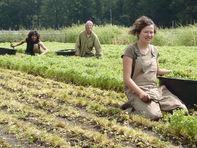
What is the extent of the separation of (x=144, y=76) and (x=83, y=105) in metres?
0.99

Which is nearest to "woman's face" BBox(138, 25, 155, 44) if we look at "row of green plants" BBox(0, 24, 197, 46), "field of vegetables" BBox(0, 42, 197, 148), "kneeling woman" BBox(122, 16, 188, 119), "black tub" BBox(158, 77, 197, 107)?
"kneeling woman" BBox(122, 16, 188, 119)

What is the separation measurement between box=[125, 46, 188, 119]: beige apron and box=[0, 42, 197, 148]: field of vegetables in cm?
20

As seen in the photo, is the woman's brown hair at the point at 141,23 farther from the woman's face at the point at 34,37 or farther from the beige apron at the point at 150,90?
the woman's face at the point at 34,37

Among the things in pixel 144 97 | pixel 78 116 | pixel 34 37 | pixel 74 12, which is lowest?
pixel 78 116

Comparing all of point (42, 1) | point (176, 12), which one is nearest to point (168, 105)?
point (176, 12)

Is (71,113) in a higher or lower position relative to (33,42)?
lower

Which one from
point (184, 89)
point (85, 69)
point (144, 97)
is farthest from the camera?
point (85, 69)

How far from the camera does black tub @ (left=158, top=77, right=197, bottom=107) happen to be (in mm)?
5093

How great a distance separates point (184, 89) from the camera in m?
5.17

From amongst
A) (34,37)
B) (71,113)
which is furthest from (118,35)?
(71,113)

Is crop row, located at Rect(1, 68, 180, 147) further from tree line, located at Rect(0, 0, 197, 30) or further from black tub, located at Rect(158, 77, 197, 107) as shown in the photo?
tree line, located at Rect(0, 0, 197, 30)

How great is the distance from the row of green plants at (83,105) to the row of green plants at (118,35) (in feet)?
34.3

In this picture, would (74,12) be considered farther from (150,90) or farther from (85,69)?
(150,90)

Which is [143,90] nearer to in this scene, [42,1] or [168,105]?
[168,105]
